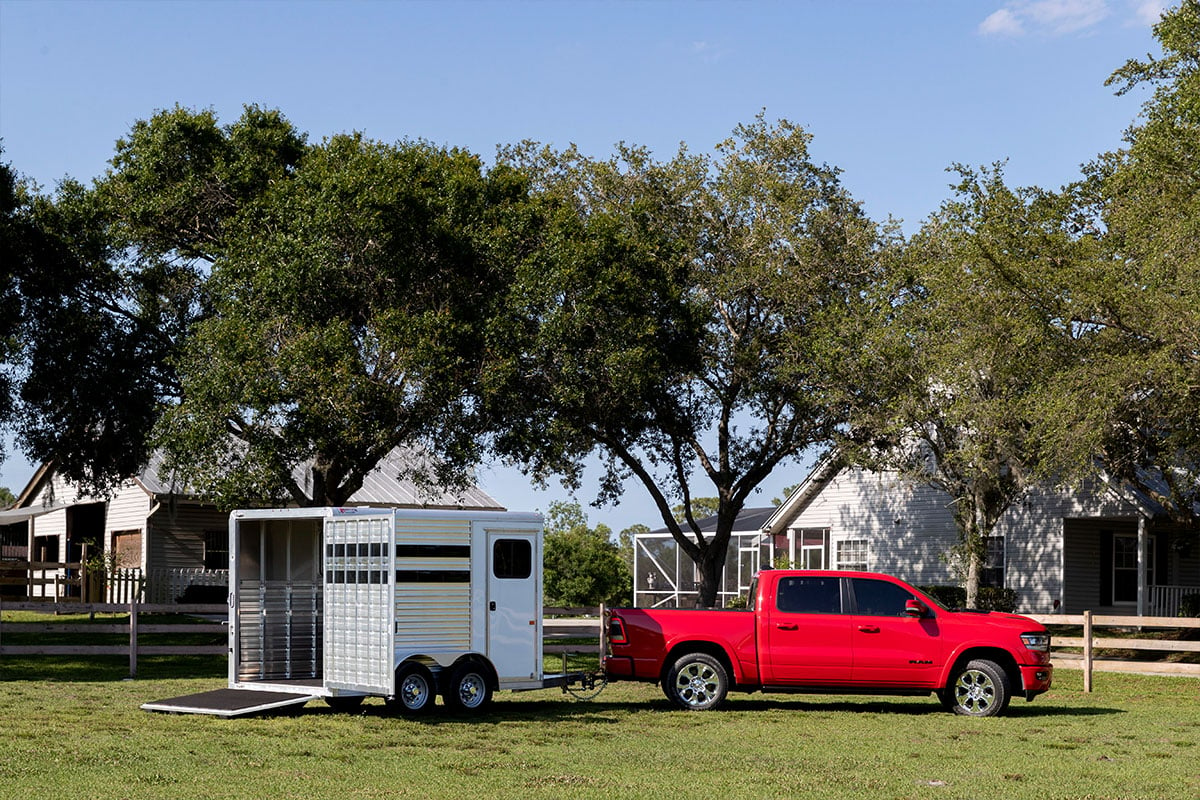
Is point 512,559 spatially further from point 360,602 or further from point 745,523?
point 745,523

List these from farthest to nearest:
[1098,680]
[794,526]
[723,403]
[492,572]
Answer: [794,526] → [723,403] → [1098,680] → [492,572]

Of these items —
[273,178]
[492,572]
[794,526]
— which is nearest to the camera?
[492,572]

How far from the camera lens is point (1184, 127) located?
80.2 feet

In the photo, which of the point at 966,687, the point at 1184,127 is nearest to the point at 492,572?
the point at 966,687

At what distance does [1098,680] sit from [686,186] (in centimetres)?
1335

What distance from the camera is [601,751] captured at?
13492 millimetres

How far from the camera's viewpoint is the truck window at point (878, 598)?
17766 millimetres

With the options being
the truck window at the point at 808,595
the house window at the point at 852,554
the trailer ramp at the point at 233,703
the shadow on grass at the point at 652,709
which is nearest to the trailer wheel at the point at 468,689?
the shadow on grass at the point at 652,709

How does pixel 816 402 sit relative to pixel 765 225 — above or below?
below

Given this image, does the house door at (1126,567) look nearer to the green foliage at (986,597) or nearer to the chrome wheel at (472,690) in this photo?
the green foliage at (986,597)

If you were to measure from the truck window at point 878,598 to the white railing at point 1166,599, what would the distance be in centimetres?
1732

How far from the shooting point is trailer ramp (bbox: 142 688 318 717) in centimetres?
1570

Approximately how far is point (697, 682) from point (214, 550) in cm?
2472

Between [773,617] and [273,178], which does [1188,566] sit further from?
[273,178]
